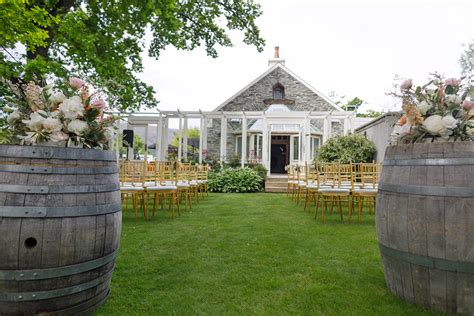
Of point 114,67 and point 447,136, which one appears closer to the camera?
point 447,136

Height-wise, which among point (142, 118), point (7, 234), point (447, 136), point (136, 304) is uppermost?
point (142, 118)

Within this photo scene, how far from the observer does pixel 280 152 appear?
52.5 ft

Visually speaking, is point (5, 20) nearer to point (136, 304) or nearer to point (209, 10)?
point (136, 304)

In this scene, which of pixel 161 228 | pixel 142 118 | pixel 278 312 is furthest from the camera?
pixel 142 118

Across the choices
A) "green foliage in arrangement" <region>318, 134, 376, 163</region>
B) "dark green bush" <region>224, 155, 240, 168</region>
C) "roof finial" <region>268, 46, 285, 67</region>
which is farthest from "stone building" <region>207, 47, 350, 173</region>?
"green foliage in arrangement" <region>318, 134, 376, 163</region>

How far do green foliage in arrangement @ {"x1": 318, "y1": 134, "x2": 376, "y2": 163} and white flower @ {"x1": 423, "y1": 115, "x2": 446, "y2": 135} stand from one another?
8943mm

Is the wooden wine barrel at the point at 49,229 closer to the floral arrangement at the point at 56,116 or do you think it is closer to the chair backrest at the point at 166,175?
the floral arrangement at the point at 56,116

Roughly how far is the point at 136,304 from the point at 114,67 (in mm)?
6902


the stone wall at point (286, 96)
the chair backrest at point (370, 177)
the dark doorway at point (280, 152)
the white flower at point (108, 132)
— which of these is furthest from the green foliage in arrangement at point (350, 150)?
the white flower at point (108, 132)

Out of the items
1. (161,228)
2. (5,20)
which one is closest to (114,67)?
(5,20)

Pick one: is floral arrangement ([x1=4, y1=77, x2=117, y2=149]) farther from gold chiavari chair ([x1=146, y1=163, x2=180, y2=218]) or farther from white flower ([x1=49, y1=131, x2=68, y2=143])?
gold chiavari chair ([x1=146, y1=163, x2=180, y2=218])

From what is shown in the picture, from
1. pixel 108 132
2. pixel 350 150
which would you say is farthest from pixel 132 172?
pixel 350 150

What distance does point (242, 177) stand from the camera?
10.9 metres

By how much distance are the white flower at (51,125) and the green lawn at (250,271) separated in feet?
3.86
